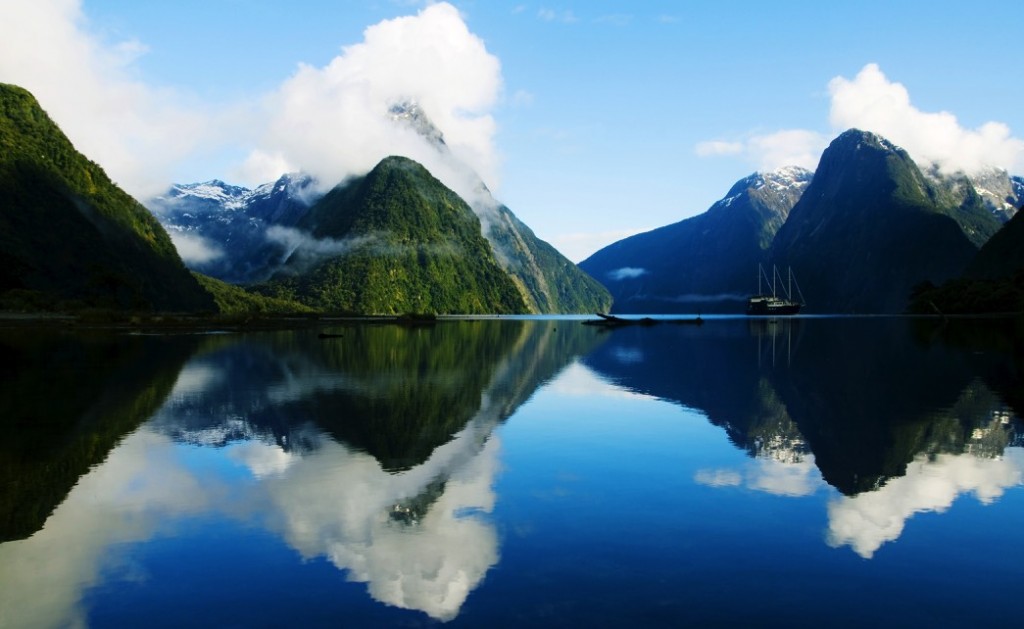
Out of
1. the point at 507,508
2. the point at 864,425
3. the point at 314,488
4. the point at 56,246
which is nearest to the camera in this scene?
the point at 507,508

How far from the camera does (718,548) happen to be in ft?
45.8

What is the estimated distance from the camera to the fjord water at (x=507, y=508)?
37.6 ft

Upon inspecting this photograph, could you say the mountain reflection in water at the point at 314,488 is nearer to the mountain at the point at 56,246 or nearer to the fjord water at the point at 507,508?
the fjord water at the point at 507,508

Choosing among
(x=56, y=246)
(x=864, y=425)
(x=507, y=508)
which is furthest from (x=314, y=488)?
(x=56, y=246)

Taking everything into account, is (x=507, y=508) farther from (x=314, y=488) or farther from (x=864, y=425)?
(x=864, y=425)

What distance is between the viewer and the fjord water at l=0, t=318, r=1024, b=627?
11.5m

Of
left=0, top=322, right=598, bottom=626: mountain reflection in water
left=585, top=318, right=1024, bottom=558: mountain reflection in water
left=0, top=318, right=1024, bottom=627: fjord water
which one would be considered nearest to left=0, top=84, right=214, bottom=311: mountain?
left=0, top=318, right=1024, bottom=627: fjord water

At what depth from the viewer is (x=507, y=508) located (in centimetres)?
1695

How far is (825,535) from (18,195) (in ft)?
702

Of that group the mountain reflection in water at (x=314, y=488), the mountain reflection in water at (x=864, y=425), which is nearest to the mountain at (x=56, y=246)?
the mountain reflection in water at (x=314, y=488)

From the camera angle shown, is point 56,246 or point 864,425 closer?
point 864,425

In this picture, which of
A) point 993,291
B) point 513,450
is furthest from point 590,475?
point 993,291

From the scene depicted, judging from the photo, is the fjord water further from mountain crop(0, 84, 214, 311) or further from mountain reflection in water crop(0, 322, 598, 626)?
mountain crop(0, 84, 214, 311)

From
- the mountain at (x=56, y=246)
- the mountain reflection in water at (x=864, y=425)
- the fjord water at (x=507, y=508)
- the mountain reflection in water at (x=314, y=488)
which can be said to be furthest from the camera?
the mountain at (x=56, y=246)
